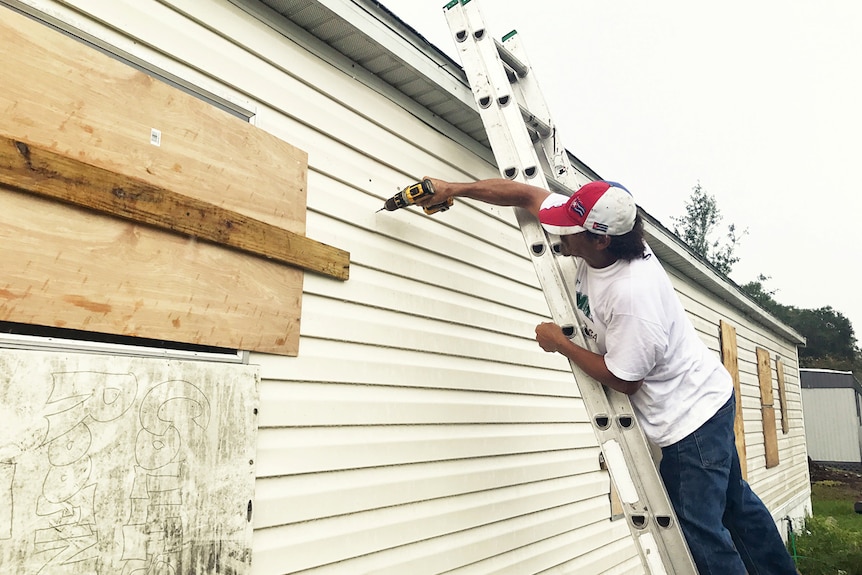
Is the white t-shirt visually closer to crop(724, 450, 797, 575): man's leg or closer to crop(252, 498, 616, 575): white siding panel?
crop(724, 450, 797, 575): man's leg

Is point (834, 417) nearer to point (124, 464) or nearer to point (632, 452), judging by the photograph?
point (632, 452)

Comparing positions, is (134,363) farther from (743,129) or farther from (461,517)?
(743,129)

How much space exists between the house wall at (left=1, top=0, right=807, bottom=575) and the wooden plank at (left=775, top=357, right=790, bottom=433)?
10.3m

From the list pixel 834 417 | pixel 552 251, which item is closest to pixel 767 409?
pixel 552 251

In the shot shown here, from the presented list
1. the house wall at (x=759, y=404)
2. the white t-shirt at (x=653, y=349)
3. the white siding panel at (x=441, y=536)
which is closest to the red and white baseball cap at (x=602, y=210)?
the white t-shirt at (x=653, y=349)

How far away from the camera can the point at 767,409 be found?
10891 millimetres

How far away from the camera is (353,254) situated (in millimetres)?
2799

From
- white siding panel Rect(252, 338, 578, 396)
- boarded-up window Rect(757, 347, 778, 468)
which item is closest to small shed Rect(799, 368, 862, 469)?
boarded-up window Rect(757, 347, 778, 468)

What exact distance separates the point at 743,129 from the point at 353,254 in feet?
257

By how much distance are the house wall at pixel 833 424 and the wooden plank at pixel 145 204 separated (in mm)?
30191

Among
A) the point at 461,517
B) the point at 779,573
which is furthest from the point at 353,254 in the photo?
the point at 779,573

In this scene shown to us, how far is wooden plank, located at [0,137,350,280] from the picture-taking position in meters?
1.61

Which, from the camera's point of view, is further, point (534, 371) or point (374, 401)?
point (534, 371)

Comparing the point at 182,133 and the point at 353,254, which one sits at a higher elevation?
the point at 182,133
